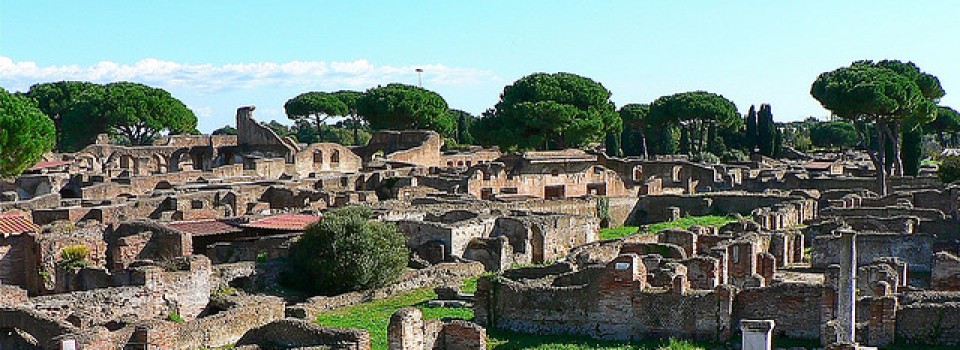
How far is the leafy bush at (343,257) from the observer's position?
2197 cm

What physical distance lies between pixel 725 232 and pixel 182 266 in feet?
49.8

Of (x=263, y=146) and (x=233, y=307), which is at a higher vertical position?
(x=263, y=146)

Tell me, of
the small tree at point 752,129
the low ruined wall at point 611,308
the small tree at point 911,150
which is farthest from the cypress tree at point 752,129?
the low ruined wall at point 611,308

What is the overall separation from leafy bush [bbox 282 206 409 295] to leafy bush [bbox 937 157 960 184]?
93.5 ft

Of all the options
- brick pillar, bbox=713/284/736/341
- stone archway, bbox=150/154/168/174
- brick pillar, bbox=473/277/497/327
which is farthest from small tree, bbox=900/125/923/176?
stone archway, bbox=150/154/168/174

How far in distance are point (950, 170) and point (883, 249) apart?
2040 centimetres

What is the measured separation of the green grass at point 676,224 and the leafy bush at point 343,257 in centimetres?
1117

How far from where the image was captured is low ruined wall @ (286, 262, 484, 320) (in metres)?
19.0

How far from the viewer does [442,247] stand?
84.0 feet

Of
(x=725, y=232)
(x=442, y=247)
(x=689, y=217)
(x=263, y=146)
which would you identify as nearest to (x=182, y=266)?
(x=442, y=247)

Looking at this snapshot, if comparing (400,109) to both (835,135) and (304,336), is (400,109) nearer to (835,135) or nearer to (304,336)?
(835,135)

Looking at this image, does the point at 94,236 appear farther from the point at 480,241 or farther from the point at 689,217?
the point at 689,217

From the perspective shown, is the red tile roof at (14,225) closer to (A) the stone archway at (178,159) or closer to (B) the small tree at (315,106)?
(A) the stone archway at (178,159)

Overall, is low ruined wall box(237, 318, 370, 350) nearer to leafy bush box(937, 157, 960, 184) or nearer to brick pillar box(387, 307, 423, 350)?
brick pillar box(387, 307, 423, 350)
